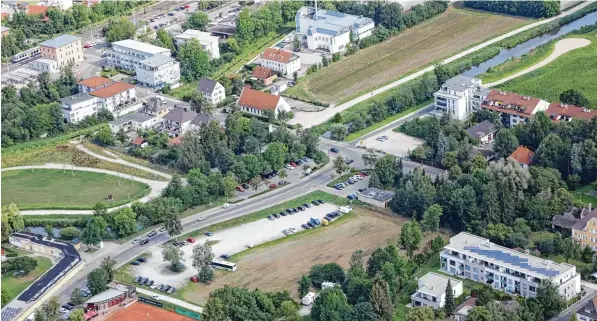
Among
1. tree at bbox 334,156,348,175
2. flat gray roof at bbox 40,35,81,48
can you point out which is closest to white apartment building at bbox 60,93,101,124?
flat gray roof at bbox 40,35,81,48

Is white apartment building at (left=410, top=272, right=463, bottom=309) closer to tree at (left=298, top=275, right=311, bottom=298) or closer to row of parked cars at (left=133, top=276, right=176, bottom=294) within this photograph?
tree at (left=298, top=275, right=311, bottom=298)

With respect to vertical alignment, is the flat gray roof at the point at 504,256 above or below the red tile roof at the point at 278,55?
below

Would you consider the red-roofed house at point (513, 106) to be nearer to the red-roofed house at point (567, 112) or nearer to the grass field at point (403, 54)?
the red-roofed house at point (567, 112)

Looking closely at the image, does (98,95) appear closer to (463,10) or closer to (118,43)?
(118,43)

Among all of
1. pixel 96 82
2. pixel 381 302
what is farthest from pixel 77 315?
pixel 96 82

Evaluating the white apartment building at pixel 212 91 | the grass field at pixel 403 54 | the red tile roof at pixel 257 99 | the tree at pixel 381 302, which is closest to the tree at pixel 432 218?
the tree at pixel 381 302

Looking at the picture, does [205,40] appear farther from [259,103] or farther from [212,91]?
[259,103]
